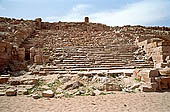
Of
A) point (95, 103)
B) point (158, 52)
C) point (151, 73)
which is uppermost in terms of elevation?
point (158, 52)

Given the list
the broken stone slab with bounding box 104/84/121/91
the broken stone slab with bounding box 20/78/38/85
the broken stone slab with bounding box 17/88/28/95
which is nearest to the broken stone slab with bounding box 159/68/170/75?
the broken stone slab with bounding box 104/84/121/91

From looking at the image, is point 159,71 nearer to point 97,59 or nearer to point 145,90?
point 145,90

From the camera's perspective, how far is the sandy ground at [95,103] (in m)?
4.93

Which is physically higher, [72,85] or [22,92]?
[72,85]

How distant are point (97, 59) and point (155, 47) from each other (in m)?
4.01

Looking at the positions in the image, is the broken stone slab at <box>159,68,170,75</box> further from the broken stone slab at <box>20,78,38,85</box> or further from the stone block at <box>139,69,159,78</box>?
the broken stone slab at <box>20,78,38,85</box>

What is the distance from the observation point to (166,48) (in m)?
10.9

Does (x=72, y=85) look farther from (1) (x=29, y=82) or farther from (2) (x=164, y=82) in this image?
(2) (x=164, y=82)

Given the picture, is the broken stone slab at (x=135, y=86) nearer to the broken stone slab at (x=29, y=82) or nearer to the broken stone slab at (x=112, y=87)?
the broken stone slab at (x=112, y=87)

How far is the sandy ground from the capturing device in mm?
4926

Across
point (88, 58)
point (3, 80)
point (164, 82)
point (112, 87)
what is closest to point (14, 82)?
point (3, 80)

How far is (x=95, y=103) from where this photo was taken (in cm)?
550

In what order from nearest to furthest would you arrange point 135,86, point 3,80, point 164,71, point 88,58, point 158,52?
1. point 135,86
2. point 164,71
3. point 3,80
4. point 158,52
5. point 88,58

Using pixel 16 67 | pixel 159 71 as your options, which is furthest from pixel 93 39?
pixel 159 71
